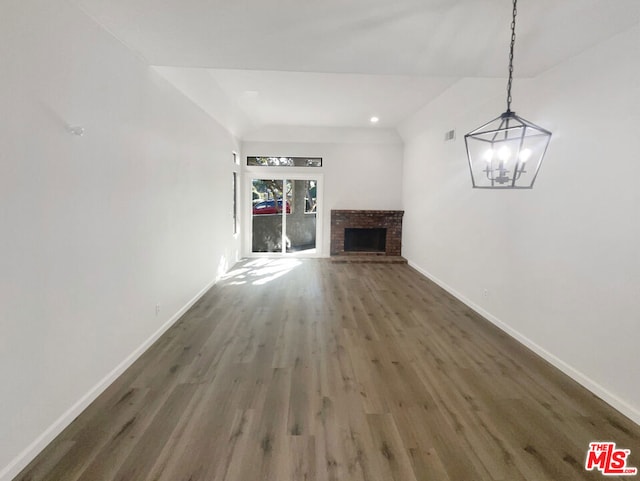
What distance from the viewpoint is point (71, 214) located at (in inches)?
85.4

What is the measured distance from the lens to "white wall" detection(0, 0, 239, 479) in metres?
1.75

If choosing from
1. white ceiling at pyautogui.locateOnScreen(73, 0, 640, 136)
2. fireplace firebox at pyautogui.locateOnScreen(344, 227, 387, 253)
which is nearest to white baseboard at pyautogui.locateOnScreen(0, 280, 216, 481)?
white ceiling at pyautogui.locateOnScreen(73, 0, 640, 136)

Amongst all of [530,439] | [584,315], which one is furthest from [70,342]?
[584,315]

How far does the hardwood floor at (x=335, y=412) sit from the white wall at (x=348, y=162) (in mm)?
4598

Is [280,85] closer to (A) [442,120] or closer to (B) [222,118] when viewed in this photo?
(B) [222,118]

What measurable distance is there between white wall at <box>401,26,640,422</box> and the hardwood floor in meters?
0.27

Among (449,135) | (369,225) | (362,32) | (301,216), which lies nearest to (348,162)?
(369,225)

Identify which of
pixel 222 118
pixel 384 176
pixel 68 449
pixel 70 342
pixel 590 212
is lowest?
pixel 68 449

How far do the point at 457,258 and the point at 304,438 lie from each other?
3.91 m

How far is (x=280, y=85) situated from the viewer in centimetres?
471

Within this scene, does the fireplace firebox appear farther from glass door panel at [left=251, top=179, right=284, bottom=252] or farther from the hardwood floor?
the hardwood floor

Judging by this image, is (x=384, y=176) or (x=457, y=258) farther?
(x=384, y=176)

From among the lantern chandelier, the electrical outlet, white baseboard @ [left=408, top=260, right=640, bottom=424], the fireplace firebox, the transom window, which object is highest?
the electrical outlet

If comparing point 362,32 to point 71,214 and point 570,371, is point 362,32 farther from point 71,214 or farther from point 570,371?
point 570,371
